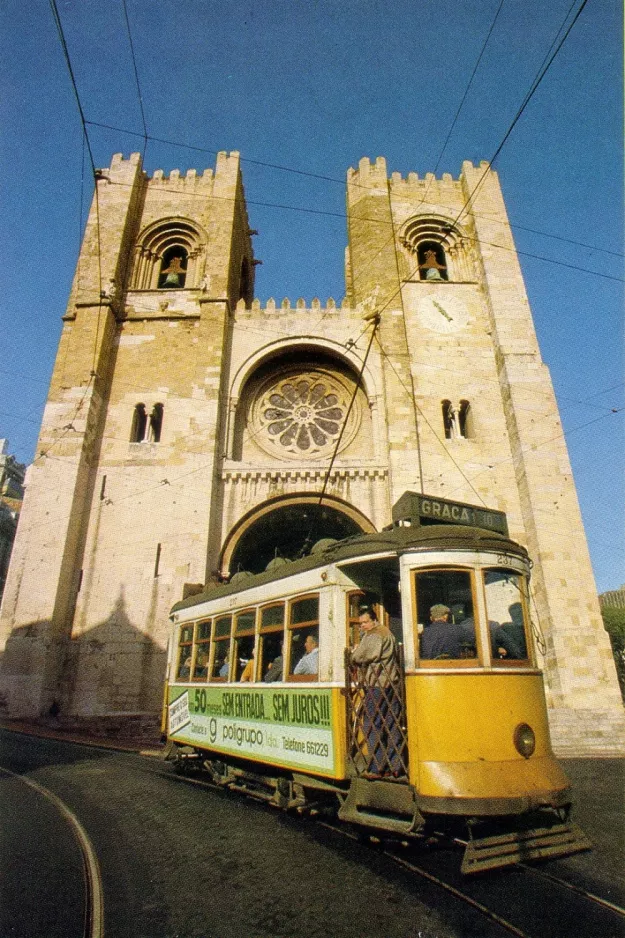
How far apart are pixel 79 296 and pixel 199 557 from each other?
9.42m

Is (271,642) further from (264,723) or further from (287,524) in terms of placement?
(287,524)

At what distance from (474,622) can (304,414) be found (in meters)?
12.4

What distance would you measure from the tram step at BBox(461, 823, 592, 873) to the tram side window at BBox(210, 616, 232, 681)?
355cm

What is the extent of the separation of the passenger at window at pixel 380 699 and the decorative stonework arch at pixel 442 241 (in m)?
16.0

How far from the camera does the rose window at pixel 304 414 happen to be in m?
15.4

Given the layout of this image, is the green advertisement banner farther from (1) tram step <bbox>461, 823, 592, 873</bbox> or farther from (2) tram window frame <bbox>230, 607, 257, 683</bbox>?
(1) tram step <bbox>461, 823, 592, 873</bbox>

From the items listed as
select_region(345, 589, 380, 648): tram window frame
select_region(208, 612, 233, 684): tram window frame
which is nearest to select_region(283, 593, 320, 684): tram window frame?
select_region(345, 589, 380, 648): tram window frame

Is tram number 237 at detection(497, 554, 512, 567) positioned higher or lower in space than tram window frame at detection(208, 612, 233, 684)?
higher

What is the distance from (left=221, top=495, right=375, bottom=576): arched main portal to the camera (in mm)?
13477

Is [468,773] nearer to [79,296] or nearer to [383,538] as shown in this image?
[383,538]

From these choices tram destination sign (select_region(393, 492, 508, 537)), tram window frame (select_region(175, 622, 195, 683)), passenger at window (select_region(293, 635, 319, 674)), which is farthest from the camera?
tram window frame (select_region(175, 622, 195, 683))

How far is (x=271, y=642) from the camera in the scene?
5.35 metres

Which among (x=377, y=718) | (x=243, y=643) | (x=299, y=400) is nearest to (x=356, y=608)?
(x=377, y=718)

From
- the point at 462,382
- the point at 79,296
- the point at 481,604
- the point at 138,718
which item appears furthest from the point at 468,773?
the point at 79,296
